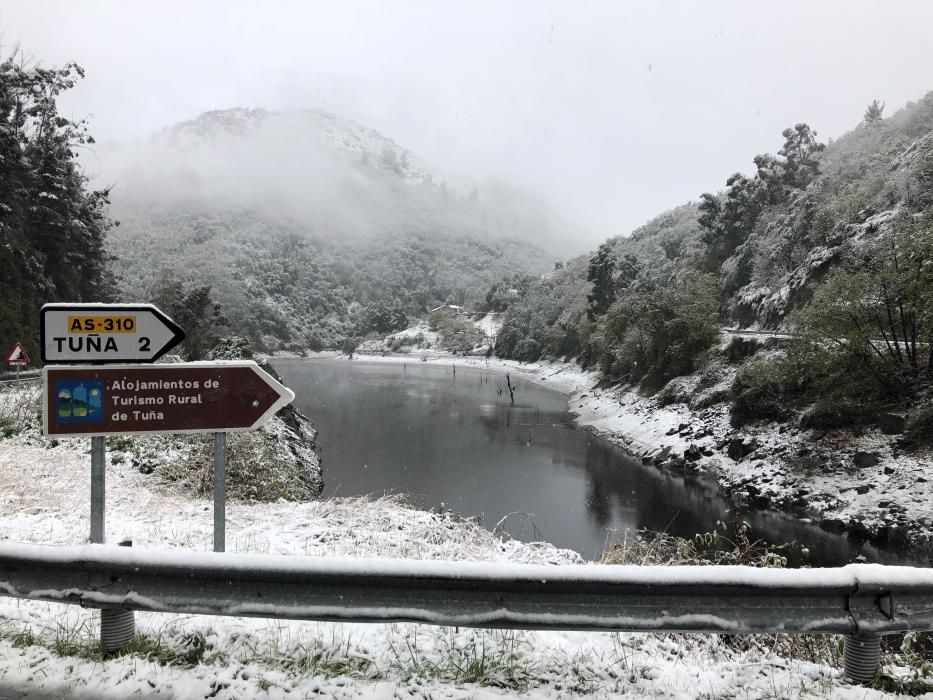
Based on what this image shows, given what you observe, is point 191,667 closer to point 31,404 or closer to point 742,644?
point 742,644

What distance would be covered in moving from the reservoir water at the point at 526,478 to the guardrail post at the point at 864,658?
4280mm

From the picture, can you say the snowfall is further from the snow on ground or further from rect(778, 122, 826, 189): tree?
rect(778, 122, 826, 189): tree

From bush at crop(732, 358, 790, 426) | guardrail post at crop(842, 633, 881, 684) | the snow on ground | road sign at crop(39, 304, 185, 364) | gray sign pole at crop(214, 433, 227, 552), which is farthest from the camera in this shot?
bush at crop(732, 358, 790, 426)

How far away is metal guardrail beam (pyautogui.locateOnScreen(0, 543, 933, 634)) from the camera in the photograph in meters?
2.68

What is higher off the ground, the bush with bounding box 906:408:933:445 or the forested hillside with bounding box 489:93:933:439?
the forested hillside with bounding box 489:93:933:439

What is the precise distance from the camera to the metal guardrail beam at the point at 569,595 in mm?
2684

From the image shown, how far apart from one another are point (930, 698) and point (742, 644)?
1542 mm

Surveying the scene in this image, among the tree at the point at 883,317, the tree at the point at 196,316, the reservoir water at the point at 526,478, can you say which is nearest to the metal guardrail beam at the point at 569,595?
the reservoir water at the point at 526,478

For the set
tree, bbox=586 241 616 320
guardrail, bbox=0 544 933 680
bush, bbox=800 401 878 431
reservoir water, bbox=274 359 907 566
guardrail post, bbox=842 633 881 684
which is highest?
tree, bbox=586 241 616 320

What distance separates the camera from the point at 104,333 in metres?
3.70

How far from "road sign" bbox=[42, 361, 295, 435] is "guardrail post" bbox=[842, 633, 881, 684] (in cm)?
349

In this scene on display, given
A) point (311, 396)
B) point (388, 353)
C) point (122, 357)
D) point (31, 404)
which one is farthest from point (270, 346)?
point (122, 357)

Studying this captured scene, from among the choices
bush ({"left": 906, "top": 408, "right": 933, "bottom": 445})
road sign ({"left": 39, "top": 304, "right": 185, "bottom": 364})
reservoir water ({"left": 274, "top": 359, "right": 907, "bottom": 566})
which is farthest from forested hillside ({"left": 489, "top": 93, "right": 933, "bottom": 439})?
road sign ({"left": 39, "top": 304, "right": 185, "bottom": 364})

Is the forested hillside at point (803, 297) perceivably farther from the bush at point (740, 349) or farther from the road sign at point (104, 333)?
the road sign at point (104, 333)
